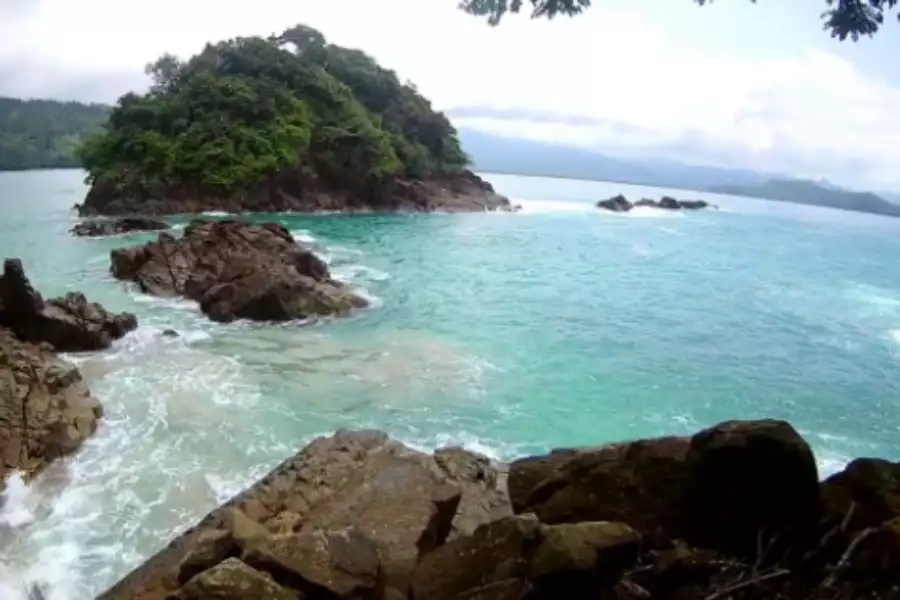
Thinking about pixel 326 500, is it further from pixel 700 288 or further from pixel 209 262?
pixel 700 288

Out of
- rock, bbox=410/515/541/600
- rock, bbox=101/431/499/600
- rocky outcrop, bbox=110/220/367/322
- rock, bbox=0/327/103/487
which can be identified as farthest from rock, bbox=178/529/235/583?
rocky outcrop, bbox=110/220/367/322

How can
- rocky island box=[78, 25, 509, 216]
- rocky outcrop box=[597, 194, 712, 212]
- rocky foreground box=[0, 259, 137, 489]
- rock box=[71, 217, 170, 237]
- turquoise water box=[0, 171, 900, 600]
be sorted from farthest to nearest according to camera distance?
rocky outcrop box=[597, 194, 712, 212], rocky island box=[78, 25, 509, 216], rock box=[71, 217, 170, 237], rocky foreground box=[0, 259, 137, 489], turquoise water box=[0, 171, 900, 600]

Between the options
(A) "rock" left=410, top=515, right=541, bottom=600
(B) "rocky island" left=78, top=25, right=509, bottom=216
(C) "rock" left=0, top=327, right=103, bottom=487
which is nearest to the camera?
(A) "rock" left=410, top=515, right=541, bottom=600

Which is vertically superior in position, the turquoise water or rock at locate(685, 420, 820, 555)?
rock at locate(685, 420, 820, 555)

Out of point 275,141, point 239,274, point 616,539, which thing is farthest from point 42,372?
point 275,141

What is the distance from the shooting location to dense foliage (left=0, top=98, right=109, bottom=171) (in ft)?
132

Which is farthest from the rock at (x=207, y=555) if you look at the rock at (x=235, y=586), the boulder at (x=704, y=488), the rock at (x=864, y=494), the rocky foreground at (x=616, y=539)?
the rock at (x=864, y=494)

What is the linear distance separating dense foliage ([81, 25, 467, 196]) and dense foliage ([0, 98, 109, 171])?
4642 mm

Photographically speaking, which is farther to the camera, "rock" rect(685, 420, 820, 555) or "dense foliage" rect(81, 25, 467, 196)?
"dense foliage" rect(81, 25, 467, 196)

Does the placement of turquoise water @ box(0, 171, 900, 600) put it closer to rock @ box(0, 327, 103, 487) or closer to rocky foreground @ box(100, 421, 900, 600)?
rock @ box(0, 327, 103, 487)

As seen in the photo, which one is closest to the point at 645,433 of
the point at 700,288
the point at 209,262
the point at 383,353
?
the point at 383,353

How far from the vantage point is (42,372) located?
35.7 ft

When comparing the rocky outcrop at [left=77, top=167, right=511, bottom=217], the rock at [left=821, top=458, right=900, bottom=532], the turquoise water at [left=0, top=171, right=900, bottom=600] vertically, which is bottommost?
the turquoise water at [left=0, top=171, right=900, bottom=600]

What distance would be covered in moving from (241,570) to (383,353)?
35.0ft
